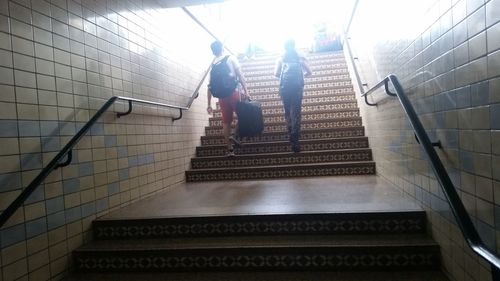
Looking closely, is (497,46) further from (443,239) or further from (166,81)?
(166,81)

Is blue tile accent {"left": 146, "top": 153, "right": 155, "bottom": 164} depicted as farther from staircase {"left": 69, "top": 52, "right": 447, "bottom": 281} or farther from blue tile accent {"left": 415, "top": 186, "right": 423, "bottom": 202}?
blue tile accent {"left": 415, "top": 186, "right": 423, "bottom": 202}

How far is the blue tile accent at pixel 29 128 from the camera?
200 centimetres

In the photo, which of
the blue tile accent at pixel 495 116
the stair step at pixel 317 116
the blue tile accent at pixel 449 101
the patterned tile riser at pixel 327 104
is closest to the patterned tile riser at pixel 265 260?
the blue tile accent at pixel 449 101

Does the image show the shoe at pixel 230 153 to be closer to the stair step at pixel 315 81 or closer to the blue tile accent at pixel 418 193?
the stair step at pixel 315 81

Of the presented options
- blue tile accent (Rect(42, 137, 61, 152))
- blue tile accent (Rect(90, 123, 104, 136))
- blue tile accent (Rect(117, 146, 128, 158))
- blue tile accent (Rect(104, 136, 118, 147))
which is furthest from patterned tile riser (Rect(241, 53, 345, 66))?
blue tile accent (Rect(42, 137, 61, 152))

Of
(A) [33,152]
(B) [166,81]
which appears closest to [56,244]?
(A) [33,152]

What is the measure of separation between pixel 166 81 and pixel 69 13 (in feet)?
5.65

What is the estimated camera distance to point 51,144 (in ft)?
7.30

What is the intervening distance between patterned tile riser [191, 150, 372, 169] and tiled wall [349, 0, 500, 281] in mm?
1304

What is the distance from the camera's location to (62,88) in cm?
237

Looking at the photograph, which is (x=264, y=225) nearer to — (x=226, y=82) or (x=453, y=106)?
(x=453, y=106)

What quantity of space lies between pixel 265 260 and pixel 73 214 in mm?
1491

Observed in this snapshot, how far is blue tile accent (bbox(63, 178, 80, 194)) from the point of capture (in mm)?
2338

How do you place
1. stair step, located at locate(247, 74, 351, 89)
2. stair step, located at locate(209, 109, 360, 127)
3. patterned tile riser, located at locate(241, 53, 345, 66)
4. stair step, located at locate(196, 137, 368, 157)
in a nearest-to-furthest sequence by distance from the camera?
stair step, located at locate(196, 137, 368, 157) → stair step, located at locate(209, 109, 360, 127) → stair step, located at locate(247, 74, 351, 89) → patterned tile riser, located at locate(241, 53, 345, 66)
